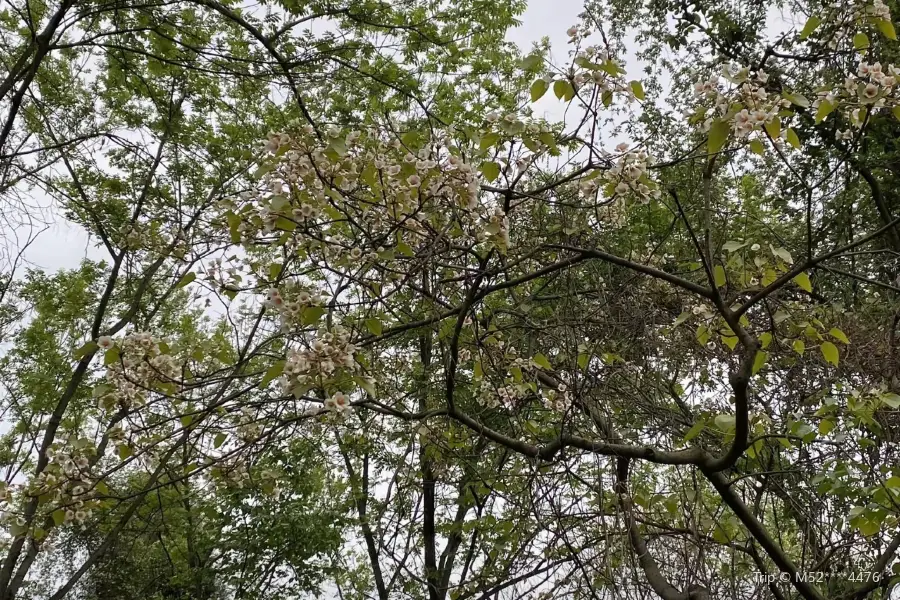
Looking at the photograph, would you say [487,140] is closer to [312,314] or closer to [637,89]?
[637,89]

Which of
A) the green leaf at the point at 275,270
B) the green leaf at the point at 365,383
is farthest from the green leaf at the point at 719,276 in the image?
the green leaf at the point at 275,270

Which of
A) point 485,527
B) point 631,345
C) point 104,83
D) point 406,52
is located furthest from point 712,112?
point 104,83

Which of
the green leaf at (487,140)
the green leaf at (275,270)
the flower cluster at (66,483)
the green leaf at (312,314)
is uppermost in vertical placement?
the green leaf at (487,140)

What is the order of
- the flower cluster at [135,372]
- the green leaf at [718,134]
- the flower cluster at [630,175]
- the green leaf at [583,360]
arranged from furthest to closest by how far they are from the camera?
the green leaf at [583,360], the flower cluster at [135,372], the flower cluster at [630,175], the green leaf at [718,134]

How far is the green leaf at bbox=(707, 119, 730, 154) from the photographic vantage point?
1.53m

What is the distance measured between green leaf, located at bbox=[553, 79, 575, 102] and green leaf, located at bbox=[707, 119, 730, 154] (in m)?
0.42

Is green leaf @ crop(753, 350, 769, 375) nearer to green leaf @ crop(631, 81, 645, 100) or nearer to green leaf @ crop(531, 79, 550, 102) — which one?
green leaf @ crop(631, 81, 645, 100)

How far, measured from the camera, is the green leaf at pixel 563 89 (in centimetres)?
175

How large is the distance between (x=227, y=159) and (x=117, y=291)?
2.07 metres

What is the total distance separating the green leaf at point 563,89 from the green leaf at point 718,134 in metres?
0.42

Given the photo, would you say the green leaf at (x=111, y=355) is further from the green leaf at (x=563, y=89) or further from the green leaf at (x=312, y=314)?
the green leaf at (x=563, y=89)

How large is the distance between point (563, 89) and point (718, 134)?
1.49 feet

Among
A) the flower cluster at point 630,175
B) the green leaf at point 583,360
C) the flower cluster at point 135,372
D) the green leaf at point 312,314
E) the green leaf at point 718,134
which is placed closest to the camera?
the green leaf at point 718,134

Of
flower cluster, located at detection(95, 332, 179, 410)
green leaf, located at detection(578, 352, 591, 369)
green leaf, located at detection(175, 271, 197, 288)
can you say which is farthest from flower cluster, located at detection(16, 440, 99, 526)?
green leaf, located at detection(578, 352, 591, 369)
